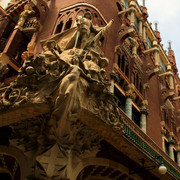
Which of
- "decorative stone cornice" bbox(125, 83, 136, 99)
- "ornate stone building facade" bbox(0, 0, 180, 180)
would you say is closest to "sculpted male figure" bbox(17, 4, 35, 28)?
"ornate stone building facade" bbox(0, 0, 180, 180)

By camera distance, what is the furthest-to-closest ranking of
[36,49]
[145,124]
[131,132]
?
[145,124]
[36,49]
[131,132]

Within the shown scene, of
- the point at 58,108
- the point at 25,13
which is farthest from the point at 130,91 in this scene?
the point at 58,108

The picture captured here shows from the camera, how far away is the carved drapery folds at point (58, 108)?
6.25 meters

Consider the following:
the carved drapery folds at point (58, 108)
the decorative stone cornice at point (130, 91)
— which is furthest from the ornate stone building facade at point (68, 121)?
the decorative stone cornice at point (130, 91)

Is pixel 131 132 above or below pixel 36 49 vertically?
below

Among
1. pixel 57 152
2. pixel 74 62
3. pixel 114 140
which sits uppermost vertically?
pixel 74 62

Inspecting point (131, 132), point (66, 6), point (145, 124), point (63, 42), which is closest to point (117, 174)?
point (131, 132)

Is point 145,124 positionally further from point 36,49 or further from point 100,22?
point 36,49

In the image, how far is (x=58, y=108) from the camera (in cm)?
621

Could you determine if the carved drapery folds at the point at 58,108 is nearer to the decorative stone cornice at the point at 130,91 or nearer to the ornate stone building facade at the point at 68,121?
the ornate stone building facade at the point at 68,121

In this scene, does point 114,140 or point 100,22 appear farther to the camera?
point 100,22

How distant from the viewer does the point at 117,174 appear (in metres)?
8.63

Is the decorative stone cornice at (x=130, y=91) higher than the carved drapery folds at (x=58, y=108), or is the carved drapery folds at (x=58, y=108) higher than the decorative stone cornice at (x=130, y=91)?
the decorative stone cornice at (x=130, y=91)

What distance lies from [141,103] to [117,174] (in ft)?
26.6
